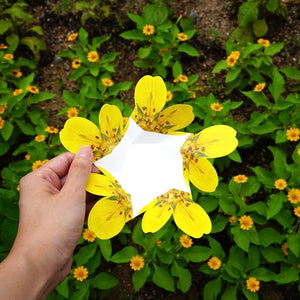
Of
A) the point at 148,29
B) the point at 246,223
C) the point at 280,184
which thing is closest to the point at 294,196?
the point at 280,184

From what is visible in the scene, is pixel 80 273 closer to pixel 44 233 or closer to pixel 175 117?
pixel 44 233

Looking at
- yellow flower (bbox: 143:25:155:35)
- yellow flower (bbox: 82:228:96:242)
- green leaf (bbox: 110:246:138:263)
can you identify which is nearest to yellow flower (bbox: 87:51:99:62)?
yellow flower (bbox: 143:25:155:35)

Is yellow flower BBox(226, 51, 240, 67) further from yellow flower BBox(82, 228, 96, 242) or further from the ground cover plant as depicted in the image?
yellow flower BBox(82, 228, 96, 242)

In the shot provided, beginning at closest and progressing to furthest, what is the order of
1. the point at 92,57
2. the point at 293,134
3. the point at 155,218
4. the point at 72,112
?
the point at 155,218, the point at 293,134, the point at 72,112, the point at 92,57

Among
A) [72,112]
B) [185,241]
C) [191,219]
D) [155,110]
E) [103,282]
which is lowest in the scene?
[103,282]

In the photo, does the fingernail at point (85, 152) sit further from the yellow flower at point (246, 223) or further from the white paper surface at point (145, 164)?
the yellow flower at point (246, 223)

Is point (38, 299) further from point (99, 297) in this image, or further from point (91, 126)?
point (99, 297)

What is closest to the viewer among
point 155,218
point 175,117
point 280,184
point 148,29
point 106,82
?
point 155,218
